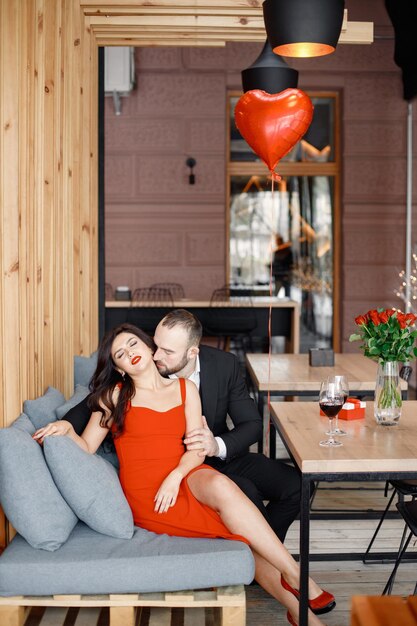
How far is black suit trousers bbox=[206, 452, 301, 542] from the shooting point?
3164mm

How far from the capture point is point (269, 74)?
4582mm

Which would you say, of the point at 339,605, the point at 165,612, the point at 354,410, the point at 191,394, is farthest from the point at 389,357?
the point at 165,612

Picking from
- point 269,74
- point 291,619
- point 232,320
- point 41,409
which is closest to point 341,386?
point 291,619

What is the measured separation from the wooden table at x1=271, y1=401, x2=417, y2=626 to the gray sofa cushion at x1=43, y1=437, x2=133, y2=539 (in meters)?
0.62

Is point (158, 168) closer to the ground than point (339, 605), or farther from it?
farther from it

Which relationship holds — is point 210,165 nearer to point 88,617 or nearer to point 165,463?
point 165,463

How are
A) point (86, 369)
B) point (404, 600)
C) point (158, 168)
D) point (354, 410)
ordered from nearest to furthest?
point (404, 600) → point (354, 410) → point (86, 369) → point (158, 168)

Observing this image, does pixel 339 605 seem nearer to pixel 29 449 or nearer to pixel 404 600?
pixel 29 449

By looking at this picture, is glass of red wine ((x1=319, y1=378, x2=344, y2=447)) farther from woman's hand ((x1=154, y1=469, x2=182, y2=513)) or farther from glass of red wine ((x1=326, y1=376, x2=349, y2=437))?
woman's hand ((x1=154, y1=469, x2=182, y2=513))

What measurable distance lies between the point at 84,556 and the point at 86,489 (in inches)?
9.2

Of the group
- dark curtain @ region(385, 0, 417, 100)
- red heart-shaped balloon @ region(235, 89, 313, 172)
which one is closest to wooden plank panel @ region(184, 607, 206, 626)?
red heart-shaped balloon @ region(235, 89, 313, 172)

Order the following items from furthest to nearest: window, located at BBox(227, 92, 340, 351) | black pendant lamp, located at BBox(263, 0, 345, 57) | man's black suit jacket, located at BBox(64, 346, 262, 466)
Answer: window, located at BBox(227, 92, 340, 351)
man's black suit jacket, located at BBox(64, 346, 262, 466)
black pendant lamp, located at BBox(263, 0, 345, 57)

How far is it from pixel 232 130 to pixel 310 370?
18.6 feet

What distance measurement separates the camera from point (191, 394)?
3004 millimetres
